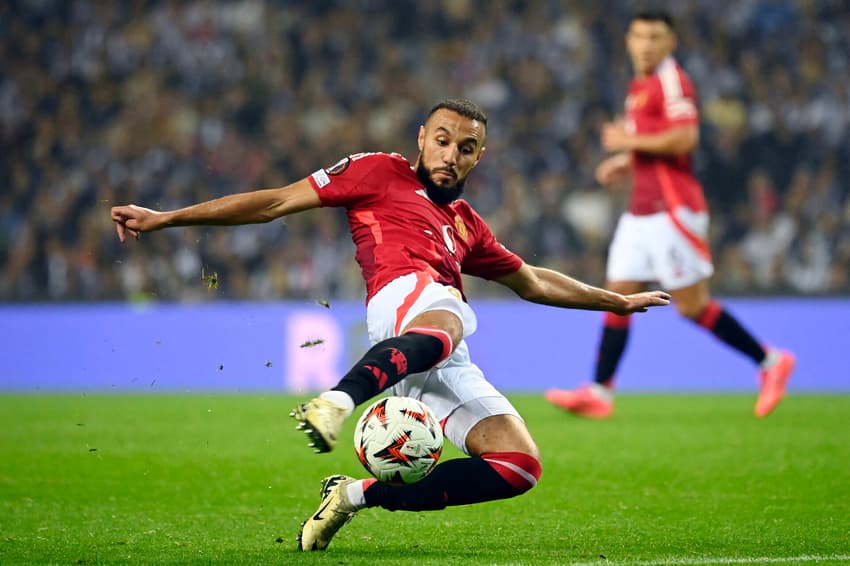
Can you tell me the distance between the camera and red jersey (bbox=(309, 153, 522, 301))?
4875mm

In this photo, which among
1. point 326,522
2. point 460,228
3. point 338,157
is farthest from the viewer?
point 338,157

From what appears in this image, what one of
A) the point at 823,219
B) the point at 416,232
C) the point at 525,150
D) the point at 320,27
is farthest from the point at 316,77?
the point at 416,232

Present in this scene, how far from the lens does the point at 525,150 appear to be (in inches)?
661

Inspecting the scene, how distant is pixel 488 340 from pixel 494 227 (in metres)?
2.25

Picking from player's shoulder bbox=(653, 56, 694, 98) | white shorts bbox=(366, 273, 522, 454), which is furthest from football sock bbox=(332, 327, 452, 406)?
player's shoulder bbox=(653, 56, 694, 98)

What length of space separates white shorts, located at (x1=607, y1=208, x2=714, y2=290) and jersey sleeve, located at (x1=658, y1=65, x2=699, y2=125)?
2.33 ft

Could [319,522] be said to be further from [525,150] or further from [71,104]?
[71,104]

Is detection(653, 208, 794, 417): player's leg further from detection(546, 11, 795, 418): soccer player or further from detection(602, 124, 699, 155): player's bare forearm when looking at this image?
detection(602, 124, 699, 155): player's bare forearm

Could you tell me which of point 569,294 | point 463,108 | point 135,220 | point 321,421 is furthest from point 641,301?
point 135,220

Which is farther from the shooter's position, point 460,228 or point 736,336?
point 736,336

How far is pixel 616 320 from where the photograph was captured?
9.74 metres

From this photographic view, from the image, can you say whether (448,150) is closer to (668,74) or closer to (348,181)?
(348,181)

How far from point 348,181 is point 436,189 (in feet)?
1.22

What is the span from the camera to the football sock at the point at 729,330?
9742mm
